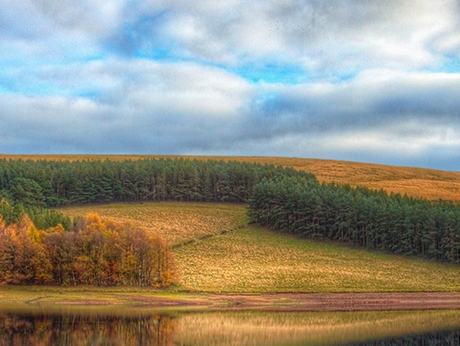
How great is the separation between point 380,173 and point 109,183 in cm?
9866

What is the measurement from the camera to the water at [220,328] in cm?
3997

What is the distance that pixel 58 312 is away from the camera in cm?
5341

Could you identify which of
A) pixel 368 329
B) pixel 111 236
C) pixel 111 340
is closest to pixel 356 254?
pixel 111 236

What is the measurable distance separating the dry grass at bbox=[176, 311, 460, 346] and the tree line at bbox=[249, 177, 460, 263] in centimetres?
3755

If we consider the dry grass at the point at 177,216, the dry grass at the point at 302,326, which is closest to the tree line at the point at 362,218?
the dry grass at the point at 177,216

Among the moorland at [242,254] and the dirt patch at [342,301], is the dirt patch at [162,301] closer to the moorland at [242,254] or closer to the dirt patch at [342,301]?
the moorland at [242,254]

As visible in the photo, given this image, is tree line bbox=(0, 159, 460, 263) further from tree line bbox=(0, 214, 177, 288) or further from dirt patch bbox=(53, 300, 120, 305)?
dirt patch bbox=(53, 300, 120, 305)

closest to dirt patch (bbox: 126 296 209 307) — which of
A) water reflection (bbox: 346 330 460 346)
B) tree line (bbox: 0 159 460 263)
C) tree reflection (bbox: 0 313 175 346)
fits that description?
tree reflection (bbox: 0 313 175 346)

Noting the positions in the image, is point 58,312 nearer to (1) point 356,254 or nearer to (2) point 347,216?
(1) point 356,254

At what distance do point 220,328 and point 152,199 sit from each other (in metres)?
100

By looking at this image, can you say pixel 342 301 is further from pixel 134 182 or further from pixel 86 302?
pixel 134 182

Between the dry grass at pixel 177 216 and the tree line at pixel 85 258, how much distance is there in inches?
1044

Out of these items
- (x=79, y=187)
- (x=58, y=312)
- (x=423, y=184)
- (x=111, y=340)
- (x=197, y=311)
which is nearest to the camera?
(x=111, y=340)

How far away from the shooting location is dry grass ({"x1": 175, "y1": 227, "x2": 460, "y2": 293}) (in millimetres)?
75562
